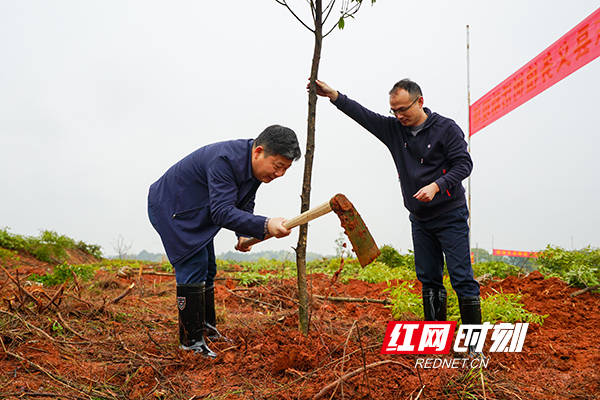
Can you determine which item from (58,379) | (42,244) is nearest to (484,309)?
(58,379)

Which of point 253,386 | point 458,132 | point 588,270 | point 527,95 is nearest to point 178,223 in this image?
point 253,386

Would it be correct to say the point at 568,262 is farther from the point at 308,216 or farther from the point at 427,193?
the point at 308,216

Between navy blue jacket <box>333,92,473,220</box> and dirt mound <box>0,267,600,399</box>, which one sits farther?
navy blue jacket <box>333,92,473,220</box>

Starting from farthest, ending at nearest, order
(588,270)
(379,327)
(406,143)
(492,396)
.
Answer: (588,270), (379,327), (406,143), (492,396)

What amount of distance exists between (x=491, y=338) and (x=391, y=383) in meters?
1.74

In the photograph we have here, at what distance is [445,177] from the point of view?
3.42 m

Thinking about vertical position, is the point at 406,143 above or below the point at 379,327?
above

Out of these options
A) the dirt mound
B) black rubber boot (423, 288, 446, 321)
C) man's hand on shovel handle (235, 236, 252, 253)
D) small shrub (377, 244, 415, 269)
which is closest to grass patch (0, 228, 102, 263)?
the dirt mound

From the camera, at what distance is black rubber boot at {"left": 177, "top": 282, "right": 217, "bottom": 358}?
332cm

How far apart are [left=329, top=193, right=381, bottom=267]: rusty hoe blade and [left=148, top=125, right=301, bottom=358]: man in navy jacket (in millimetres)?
594

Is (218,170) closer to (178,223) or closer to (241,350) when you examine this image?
(178,223)

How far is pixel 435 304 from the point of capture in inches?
150

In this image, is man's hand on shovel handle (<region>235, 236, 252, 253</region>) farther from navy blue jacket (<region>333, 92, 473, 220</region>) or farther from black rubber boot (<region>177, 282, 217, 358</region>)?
navy blue jacket (<region>333, 92, 473, 220</region>)

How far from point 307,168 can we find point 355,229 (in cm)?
69
